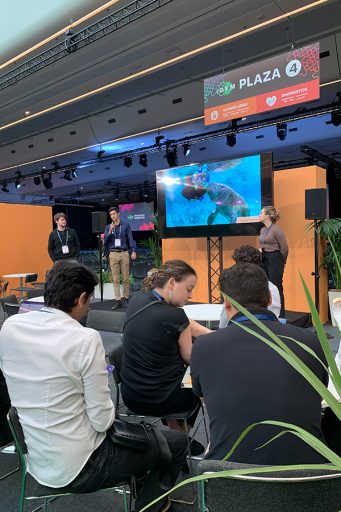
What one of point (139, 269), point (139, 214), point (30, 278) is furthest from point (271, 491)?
point (139, 214)

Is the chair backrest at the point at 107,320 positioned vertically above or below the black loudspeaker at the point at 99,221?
below

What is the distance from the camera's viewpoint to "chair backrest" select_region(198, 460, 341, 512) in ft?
2.71

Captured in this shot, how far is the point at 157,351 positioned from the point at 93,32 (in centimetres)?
523

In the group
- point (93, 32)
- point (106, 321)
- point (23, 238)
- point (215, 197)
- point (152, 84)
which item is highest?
point (152, 84)

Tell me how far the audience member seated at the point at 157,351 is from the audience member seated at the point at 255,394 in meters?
0.60

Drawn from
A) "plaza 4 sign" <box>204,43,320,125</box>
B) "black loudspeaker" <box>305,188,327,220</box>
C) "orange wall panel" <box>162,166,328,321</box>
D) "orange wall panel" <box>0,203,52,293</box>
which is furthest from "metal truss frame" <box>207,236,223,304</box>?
"orange wall panel" <box>0,203,52,293</box>

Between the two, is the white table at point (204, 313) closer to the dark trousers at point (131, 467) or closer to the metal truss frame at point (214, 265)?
the dark trousers at point (131, 467)

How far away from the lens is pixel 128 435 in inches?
56.2

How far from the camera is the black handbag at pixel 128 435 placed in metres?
1.41

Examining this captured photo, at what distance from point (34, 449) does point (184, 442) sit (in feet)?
2.10

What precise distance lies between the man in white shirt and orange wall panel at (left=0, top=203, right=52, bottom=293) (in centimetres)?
772

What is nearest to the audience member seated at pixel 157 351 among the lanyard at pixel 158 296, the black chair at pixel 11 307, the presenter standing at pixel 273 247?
the lanyard at pixel 158 296

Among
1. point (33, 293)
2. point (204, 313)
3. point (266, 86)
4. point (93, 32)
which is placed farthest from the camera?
point (93, 32)

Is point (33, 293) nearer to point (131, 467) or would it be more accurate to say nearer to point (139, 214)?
point (131, 467)
